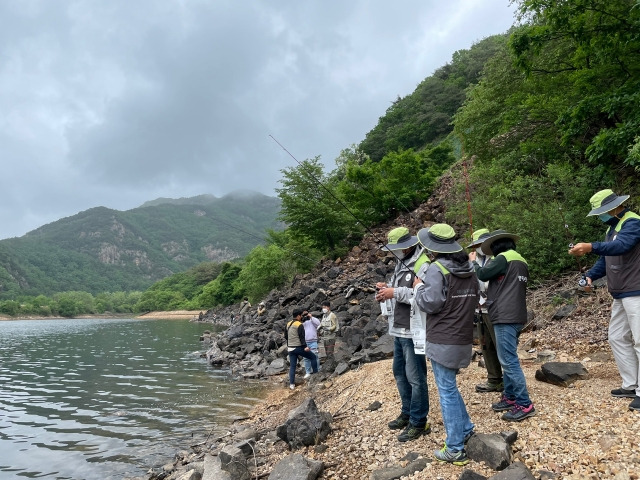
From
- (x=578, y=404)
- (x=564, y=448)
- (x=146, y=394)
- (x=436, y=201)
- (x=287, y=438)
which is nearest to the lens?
(x=564, y=448)

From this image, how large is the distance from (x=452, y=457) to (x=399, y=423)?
136 centimetres

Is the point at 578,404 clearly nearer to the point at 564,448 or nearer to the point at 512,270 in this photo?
the point at 564,448

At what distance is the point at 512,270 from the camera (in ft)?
17.0

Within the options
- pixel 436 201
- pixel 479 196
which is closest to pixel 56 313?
pixel 436 201

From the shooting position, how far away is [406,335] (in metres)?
5.11

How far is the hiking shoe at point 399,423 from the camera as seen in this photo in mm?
5566

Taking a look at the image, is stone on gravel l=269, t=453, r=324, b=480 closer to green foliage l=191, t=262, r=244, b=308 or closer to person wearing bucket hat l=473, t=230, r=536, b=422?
person wearing bucket hat l=473, t=230, r=536, b=422

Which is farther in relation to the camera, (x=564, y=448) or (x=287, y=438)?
(x=287, y=438)

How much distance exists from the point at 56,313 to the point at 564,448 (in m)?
152

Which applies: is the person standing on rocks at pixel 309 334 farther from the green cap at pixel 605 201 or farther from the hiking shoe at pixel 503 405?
the green cap at pixel 605 201

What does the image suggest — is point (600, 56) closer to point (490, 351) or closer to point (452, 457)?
point (490, 351)

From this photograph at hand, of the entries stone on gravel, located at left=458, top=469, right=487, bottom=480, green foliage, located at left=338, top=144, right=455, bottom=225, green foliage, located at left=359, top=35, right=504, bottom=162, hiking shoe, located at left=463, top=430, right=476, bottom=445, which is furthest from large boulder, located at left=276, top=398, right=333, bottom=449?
green foliage, located at left=359, top=35, right=504, bottom=162

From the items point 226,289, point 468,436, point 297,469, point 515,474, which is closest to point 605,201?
point 468,436

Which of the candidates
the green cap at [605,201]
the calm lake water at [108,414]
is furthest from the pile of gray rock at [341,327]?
the green cap at [605,201]
